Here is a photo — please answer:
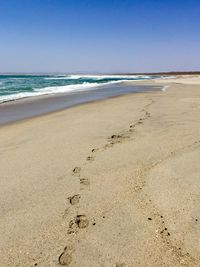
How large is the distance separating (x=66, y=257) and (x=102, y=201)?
1.08m

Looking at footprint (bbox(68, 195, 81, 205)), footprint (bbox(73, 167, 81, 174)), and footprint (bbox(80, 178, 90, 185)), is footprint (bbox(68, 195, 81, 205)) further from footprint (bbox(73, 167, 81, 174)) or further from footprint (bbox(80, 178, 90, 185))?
→ footprint (bbox(73, 167, 81, 174))

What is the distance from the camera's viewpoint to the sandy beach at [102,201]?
9.17 feet

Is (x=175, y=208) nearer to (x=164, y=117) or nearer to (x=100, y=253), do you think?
(x=100, y=253)

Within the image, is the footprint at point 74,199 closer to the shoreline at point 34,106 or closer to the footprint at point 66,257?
the footprint at point 66,257

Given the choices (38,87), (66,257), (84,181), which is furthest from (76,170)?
(38,87)

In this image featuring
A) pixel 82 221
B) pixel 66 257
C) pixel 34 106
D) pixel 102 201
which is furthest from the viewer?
pixel 34 106

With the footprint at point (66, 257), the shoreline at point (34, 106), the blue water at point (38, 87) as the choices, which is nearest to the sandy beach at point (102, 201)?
the footprint at point (66, 257)

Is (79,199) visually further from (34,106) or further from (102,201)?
(34,106)

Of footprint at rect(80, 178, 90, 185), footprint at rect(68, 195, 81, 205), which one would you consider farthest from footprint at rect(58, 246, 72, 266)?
footprint at rect(80, 178, 90, 185)

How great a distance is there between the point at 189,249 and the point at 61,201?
61.5 inches

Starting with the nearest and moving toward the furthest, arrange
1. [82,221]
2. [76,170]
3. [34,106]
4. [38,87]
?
[82,221], [76,170], [34,106], [38,87]

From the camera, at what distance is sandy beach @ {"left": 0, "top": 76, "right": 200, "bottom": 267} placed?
2.79m

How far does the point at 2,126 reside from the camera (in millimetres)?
9375

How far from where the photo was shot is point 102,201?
3742 millimetres
